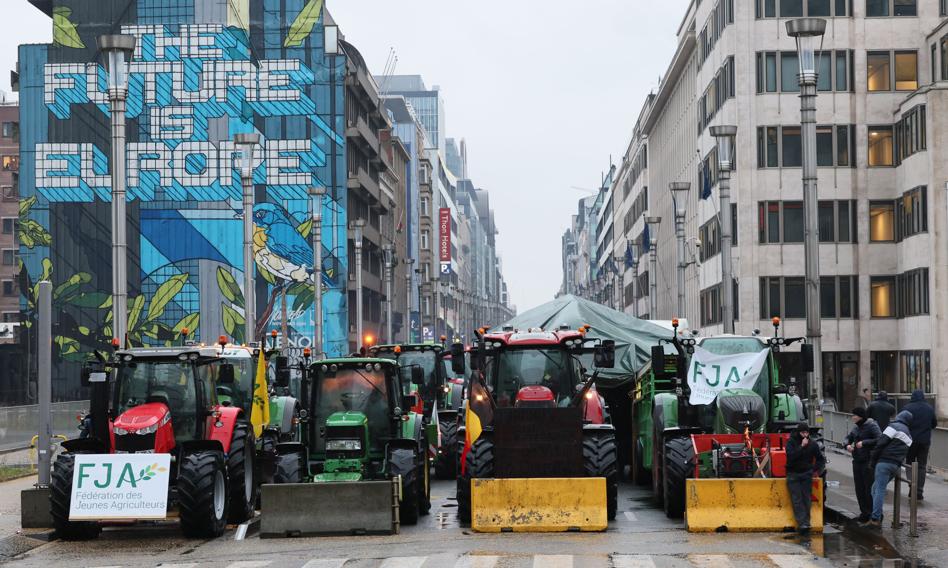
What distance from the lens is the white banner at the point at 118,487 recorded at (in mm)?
19203

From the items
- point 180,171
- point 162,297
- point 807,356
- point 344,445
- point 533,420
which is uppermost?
point 180,171

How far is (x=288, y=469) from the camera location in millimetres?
20219

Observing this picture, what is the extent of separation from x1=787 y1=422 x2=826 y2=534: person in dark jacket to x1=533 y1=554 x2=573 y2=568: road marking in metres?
3.71

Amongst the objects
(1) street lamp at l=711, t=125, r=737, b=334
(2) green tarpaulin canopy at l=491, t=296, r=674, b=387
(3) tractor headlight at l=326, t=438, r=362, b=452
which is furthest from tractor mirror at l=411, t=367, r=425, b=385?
(1) street lamp at l=711, t=125, r=737, b=334

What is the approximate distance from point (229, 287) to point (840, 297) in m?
38.8

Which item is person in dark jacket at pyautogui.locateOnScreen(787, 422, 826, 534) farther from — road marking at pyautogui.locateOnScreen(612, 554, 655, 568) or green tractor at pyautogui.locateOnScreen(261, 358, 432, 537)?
green tractor at pyautogui.locateOnScreen(261, 358, 432, 537)

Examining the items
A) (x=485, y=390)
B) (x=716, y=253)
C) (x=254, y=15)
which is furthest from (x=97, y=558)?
(x=254, y=15)

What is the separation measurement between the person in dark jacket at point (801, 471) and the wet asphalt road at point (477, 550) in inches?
15.1

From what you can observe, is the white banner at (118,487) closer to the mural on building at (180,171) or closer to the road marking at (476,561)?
the road marking at (476,561)

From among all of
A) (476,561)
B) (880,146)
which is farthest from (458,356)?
(880,146)

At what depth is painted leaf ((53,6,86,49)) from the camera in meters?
89.6

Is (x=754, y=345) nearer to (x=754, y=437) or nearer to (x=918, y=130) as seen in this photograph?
(x=754, y=437)

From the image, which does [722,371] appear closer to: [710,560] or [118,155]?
[710,560]

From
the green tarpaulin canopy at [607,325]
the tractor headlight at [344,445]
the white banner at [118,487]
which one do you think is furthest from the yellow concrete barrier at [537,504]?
the green tarpaulin canopy at [607,325]
